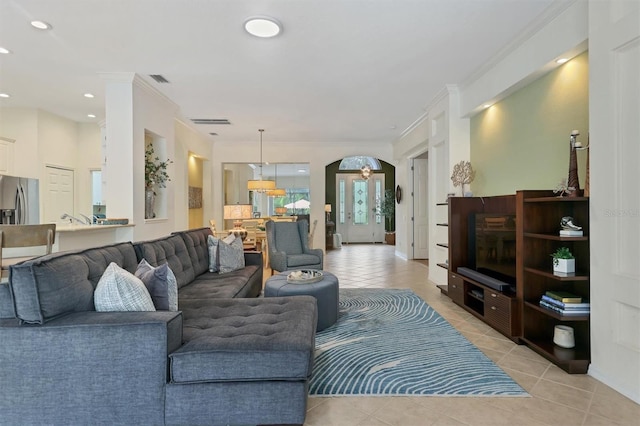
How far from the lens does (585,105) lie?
2.86 m

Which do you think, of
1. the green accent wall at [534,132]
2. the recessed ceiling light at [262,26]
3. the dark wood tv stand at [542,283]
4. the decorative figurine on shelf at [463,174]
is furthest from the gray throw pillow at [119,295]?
the decorative figurine on shelf at [463,174]

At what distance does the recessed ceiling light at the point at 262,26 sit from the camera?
306cm

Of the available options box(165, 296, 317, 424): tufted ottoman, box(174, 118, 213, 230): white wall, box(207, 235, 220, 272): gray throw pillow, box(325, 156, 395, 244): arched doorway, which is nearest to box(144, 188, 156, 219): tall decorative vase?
box(207, 235, 220, 272): gray throw pillow

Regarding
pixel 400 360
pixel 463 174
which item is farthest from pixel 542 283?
pixel 463 174

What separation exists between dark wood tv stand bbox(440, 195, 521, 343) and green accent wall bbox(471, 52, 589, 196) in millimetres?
295

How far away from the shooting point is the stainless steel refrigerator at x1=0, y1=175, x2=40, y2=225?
5.25 metres

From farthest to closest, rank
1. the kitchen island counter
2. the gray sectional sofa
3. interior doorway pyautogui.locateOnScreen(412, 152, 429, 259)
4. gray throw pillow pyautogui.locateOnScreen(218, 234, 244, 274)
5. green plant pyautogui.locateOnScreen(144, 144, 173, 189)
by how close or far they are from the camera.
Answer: interior doorway pyautogui.locateOnScreen(412, 152, 429, 259), green plant pyautogui.locateOnScreen(144, 144, 173, 189), gray throw pillow pyautogui.locateOnScreen(218, 234, 244, 274), the kitchen island counter, the gray sectional sofa

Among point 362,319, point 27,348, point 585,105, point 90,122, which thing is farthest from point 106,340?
point 90,122

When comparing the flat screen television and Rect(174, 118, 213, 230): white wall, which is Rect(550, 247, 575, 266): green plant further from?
Rect(174, 118, 213, 230): white wall

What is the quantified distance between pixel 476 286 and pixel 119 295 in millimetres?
3582

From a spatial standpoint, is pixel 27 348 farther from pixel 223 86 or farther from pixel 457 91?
pixel 457 91

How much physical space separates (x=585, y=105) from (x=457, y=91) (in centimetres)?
218

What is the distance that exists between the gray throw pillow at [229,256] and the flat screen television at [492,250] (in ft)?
8.70

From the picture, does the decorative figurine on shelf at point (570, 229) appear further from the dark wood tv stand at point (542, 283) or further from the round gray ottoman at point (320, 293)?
the round gray ottoman at point (320, 293)
